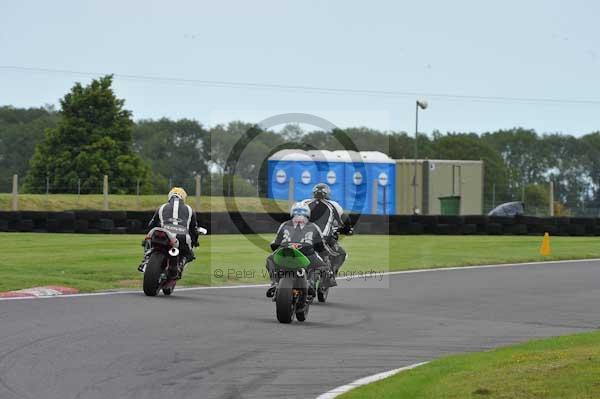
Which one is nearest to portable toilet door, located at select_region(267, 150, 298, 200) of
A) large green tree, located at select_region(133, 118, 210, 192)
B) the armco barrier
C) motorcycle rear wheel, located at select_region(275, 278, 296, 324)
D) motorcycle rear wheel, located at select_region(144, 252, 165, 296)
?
the armco barrier

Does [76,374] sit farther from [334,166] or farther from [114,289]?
[334,166]

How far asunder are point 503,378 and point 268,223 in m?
23.0

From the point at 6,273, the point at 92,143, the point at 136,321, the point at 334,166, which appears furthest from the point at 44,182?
→ the point at 136,321

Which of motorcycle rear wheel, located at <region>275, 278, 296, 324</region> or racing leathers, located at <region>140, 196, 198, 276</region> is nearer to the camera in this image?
motorcycle rear wheel, located at <region>275, 278, 296, 324</region>

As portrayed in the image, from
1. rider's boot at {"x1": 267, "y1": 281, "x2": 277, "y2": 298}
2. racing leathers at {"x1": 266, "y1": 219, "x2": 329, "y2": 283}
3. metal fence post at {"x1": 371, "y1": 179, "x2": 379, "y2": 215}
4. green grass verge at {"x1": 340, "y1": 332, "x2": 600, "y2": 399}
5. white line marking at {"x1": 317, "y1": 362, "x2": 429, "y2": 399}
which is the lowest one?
white line marking at {"x1": 317, "y1": 362, "x2": 429, "y2": 399}

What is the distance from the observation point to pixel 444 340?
37.9 ft

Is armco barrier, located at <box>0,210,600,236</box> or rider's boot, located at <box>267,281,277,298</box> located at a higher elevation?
armco barrier, located at <box>0,210,600,236</box>

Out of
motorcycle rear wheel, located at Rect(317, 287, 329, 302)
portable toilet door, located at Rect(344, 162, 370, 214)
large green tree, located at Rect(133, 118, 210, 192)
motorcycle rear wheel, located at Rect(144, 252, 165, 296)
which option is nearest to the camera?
→ motorcycle rear wheel, located at Rect(144, 252, 165, 296)

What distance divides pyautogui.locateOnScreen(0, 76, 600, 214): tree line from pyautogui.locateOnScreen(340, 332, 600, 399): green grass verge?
31205 mm

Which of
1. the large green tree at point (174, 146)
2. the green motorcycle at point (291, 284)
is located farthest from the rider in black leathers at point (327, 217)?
the large green tree at point (174, 146)

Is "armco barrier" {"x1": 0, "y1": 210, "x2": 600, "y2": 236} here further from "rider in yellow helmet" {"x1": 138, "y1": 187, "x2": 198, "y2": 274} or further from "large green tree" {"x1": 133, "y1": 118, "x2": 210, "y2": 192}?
"large green tree" {"x1": 133, "y1": 118, "x2": 210, "y2": 192}

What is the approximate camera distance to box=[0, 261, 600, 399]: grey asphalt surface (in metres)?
8.28

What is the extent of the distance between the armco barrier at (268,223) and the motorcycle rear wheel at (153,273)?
14.2 m

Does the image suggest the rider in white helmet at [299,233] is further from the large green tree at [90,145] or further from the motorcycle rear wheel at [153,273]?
the large green tree at [90,145]
